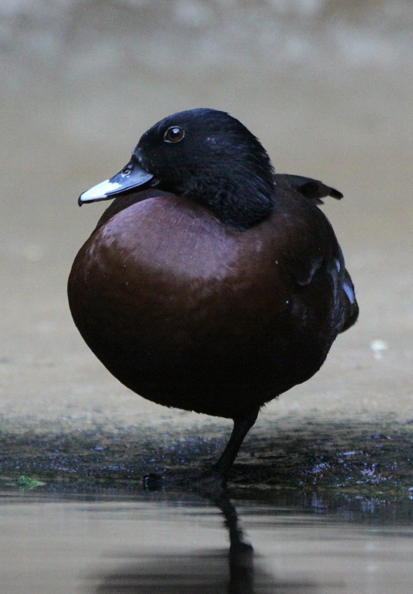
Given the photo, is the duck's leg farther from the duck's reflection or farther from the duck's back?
the duck's reflection

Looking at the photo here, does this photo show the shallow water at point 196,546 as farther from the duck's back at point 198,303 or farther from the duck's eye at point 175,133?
the duck's eye at point 175,133

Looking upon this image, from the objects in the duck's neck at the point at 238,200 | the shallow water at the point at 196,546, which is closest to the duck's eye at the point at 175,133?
the duck's neck at the point at 238,200

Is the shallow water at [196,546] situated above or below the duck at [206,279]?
below

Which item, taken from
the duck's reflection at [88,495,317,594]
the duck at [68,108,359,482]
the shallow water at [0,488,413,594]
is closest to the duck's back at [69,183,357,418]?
the duck at [68,108,359,482]

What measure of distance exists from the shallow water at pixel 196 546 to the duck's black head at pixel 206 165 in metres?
1.00

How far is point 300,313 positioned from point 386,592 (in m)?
1.65

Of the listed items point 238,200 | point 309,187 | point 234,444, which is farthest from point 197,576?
point 309,187

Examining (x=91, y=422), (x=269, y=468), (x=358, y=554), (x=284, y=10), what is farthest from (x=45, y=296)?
(x=284, y=10)

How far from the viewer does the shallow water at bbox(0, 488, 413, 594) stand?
181 centimetres

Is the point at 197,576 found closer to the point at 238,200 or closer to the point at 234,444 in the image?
the point at 238,200

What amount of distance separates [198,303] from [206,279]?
8 cm

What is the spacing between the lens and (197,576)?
6.09 feet

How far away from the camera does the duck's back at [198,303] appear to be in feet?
10.1

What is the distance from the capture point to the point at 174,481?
11.2 feet
